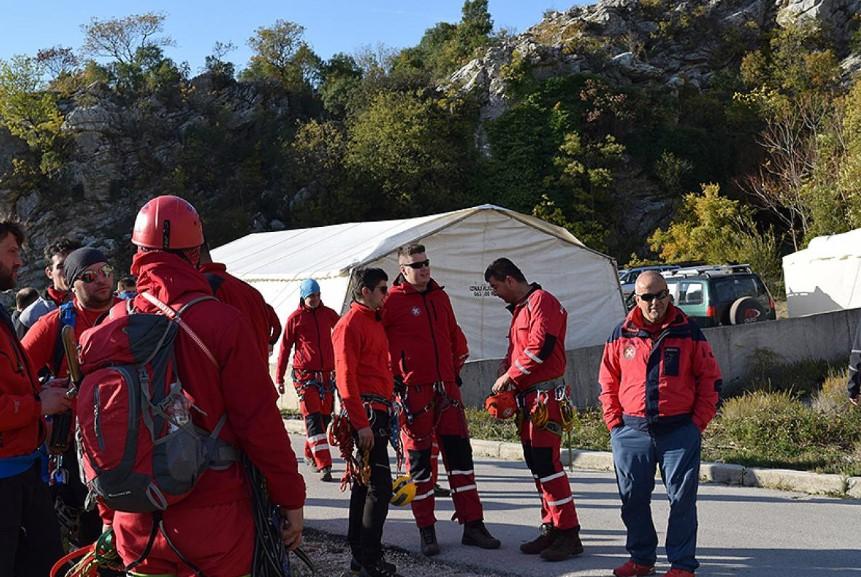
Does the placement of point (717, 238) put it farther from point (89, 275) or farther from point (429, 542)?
point (89, 275)

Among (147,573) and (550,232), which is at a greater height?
(550,232)

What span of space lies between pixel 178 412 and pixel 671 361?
3512 mm

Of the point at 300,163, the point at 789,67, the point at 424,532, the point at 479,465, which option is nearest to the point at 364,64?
the point at 300,163

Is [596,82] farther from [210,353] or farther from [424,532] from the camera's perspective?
[210,353]

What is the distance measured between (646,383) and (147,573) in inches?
136

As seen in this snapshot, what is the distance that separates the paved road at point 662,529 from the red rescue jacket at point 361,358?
147 cm

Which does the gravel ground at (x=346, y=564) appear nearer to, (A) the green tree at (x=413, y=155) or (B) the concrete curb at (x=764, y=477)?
(B) the concrete curb at (x=764, y=477)

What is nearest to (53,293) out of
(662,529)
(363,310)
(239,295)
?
(363,310)

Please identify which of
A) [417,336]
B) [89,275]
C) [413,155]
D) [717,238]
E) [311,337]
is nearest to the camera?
[89,275]

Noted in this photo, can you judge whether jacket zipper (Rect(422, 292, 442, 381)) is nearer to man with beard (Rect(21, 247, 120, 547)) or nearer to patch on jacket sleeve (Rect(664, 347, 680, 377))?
patch on jacket sleeve (Rect(664, 347, 680, 377))

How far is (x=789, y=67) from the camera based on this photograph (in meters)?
46.3

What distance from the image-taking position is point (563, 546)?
6605 millimetres

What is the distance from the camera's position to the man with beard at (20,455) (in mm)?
4234

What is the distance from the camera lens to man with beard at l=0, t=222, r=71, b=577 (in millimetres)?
4234
